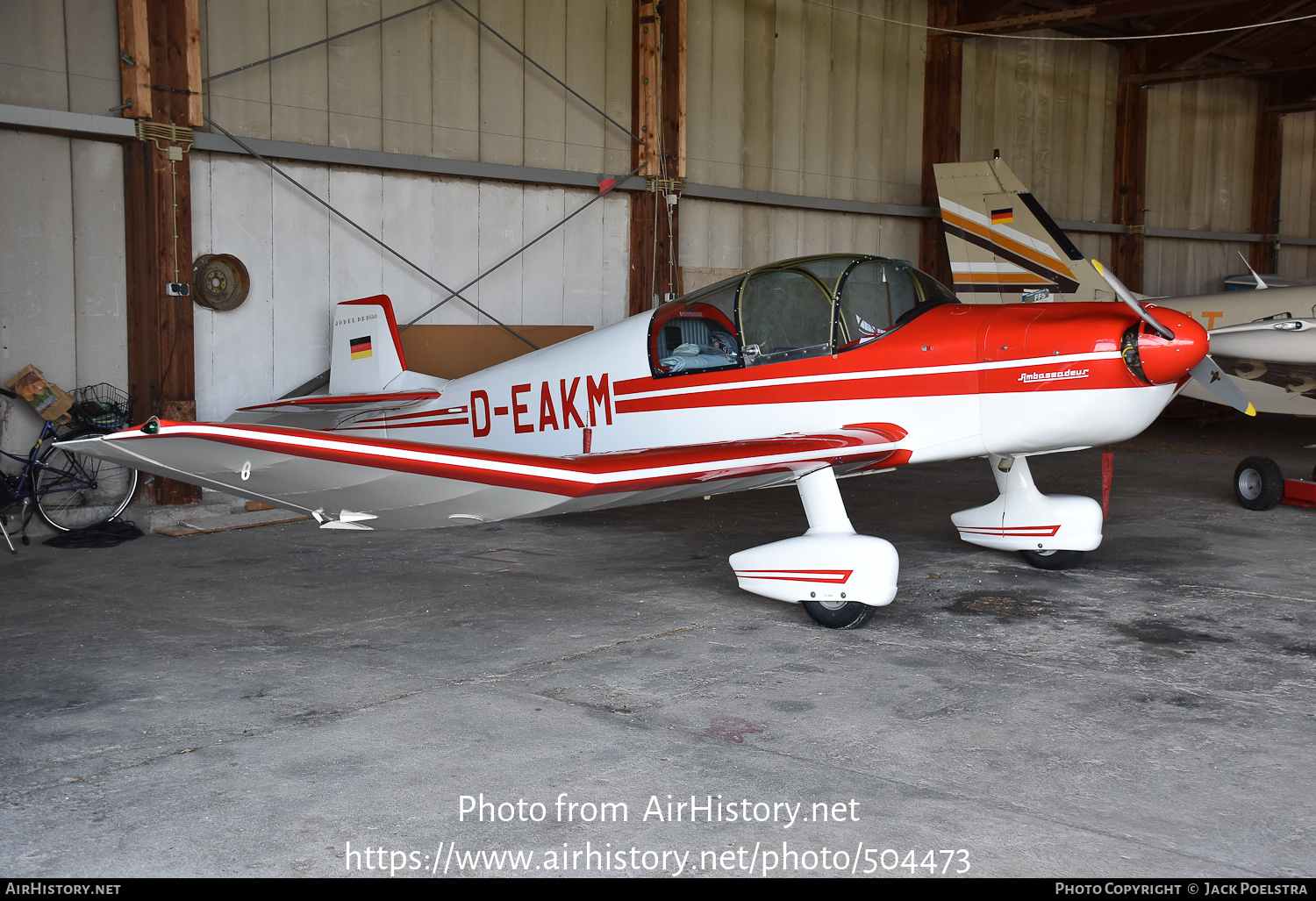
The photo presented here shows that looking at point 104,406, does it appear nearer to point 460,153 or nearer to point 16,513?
point 16,513

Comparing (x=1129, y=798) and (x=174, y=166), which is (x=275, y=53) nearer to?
(x=174, y=166)

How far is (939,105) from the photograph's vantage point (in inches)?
569

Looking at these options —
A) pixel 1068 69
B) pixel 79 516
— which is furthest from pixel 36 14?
pixel 1068 69

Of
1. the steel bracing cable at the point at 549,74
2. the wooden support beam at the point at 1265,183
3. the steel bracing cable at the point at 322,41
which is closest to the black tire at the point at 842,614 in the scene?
the steel bracing cable at the point at 322,41

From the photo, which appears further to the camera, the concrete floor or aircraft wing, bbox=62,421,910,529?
aircraft wing, bbox=62,421,910,529

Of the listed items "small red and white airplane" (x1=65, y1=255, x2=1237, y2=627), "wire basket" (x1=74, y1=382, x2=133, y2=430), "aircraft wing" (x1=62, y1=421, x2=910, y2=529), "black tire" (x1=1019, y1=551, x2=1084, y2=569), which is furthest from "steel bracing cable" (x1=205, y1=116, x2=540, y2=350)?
"black tire" (x1=1019, y1=551, x2=1084, y2=569)

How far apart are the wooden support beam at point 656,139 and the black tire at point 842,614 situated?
672 cm

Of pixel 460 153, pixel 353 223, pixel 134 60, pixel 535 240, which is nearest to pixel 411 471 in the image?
pixel 134 60

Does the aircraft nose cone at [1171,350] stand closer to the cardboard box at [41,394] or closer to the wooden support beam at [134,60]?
the wooden support beam at [134,60]

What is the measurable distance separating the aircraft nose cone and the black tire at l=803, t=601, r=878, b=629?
1.75m

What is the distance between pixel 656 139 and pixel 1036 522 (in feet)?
20.9

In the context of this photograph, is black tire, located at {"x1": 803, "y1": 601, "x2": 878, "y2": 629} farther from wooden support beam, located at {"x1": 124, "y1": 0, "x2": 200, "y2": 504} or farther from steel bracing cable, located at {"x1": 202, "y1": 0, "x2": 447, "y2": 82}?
steel bracing cable, located at {"x1": 202, "y1": 0, "x2": 447, "y2": 82}

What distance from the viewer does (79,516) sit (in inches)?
318

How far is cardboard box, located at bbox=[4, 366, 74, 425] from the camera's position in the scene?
7.69 metres
